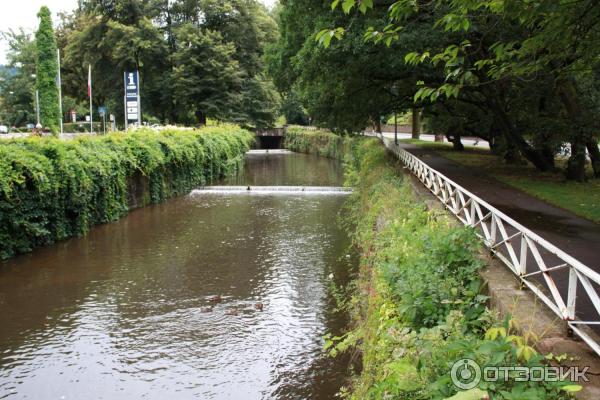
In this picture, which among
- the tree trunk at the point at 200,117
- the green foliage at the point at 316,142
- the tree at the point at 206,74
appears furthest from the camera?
the tree trunk at the point at 200,117

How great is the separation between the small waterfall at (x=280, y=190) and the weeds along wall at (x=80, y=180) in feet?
4.87

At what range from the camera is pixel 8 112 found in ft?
258

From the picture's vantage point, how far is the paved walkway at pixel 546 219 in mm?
9859

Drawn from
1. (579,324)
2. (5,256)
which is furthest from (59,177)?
(579,324)

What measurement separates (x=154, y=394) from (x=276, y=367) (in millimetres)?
2138

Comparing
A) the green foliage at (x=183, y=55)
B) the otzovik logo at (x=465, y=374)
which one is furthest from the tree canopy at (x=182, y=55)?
Answer: the otzovik logo at (x=465, y=374)

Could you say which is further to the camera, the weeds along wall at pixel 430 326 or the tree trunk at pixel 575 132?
the tree trunk at pixel 575 132

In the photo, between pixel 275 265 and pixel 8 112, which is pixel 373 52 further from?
pixel 8 112

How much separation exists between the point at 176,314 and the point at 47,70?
102 ft

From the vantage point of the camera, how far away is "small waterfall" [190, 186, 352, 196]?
1141 inches

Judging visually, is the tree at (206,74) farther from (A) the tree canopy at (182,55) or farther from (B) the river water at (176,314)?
(B) the river water at (176,314)

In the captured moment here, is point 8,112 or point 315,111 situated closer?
point 315,111

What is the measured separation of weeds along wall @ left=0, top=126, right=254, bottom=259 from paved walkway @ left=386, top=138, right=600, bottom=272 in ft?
45.1

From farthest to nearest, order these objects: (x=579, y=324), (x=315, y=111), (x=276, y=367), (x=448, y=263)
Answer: (x=315, y=111)
(x=276, y=367)
(x=448, y=263)
(x=579, y=324)
